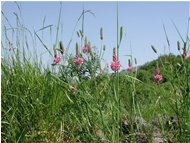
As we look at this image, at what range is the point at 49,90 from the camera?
2.41 m

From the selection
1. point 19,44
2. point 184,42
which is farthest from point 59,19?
point 184,42

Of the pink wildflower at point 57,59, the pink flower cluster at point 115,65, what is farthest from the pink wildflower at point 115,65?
the pink wildflower at point 57,59

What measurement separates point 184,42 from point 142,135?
0.56 metres

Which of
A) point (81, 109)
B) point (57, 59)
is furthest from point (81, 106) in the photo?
point (57, 59)

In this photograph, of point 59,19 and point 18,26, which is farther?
point 18,26

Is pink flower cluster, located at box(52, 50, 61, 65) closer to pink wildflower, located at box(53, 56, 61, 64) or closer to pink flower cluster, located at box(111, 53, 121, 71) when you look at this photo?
pink wildflower, located at box(53, 56, 61, 64)

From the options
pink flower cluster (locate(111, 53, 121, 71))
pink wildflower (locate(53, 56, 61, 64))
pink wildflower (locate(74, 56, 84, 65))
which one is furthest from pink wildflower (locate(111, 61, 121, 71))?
pink wildflower (locate(53, 56, 61, 64))

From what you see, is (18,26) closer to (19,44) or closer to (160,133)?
(19,44)

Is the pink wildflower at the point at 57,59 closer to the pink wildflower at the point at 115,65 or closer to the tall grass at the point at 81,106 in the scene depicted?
the tall grass at the point at 81,106

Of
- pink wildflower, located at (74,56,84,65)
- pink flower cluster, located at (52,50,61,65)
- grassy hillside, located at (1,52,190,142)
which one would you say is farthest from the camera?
pink flower cluster, located at (52,50,61,65)

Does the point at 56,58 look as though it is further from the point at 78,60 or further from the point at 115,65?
the point at 115,65

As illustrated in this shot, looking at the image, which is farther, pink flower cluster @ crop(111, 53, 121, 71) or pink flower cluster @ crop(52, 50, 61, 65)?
pink flower cluster @ crop(52, 50, 61, 65)

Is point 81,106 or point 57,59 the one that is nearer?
point 81,106

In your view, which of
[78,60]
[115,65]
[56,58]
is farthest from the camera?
[56,58]
